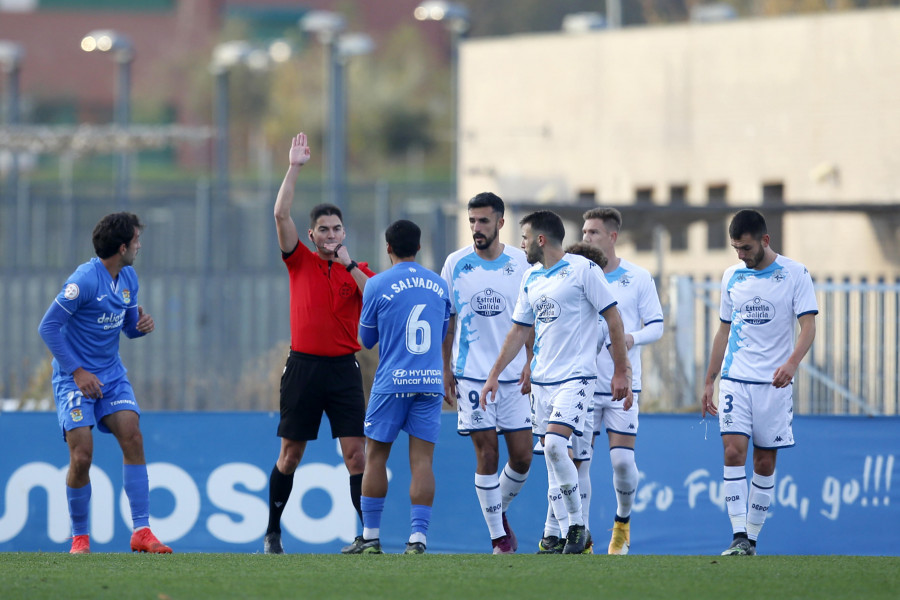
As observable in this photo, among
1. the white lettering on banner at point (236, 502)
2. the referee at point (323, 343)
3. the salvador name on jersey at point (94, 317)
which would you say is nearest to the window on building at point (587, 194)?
the white lettering on banner at point (236, 502)

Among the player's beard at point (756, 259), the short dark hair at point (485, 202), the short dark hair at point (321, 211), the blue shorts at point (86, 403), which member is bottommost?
the blue shorts at point (86, 403)

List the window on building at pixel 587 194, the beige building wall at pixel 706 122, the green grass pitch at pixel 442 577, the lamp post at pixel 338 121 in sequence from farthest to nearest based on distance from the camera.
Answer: the window on building at pixel 587 194 < the beige building wall at pixel 706 122 < the lamp post at pixel 338 121 < the green grass pitch at pixel 442 577

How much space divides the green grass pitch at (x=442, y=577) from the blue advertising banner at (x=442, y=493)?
2.25 m

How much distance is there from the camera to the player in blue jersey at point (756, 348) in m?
8.45

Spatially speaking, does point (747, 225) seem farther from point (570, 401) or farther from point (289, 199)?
point (289, 199)

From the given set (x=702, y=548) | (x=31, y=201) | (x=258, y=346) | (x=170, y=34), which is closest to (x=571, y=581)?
(x=702, y=548)

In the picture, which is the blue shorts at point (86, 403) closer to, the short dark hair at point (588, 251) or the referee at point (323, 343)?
the referee at point (323, 343)

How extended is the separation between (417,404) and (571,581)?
1.75 m

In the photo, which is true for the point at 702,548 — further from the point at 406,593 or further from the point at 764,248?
the point at 406,593

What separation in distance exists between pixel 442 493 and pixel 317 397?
2383 mm

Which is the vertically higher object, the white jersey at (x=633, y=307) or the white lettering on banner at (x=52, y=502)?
the white jersey at (x=633, y=307)

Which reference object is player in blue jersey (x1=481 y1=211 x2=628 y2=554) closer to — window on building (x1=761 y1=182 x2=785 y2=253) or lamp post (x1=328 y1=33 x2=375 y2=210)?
lamp post (x1=328 y1=33 x2=375 y2=210)

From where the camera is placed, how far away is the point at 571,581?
7.08 meters

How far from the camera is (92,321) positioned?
27.9ft
